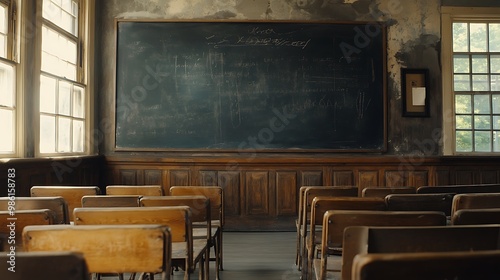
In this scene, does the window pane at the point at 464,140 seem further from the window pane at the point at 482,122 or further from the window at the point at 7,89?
the window at the point at 7,89

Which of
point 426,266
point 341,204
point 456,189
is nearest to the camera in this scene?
point 426,266

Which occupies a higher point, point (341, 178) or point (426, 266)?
point (426, 266)

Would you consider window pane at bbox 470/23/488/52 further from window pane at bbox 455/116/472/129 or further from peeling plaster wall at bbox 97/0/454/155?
window pane at bbox 455/116/472/129

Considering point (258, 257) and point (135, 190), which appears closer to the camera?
point (135, 190)

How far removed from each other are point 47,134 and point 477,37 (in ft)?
20.7

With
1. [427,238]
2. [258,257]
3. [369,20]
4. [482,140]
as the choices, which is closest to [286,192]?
[258,257]

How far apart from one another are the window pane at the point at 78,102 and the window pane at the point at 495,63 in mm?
6177

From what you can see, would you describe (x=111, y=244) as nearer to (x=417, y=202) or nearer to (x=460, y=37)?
(x=417, y=202)

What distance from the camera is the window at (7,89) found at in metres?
3.81

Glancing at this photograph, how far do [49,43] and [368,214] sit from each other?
4308mm

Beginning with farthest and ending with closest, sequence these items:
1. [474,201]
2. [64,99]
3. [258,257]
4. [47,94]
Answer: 1. [64,99]
2. [47,94]
3. [258,257]
4. [474,201]

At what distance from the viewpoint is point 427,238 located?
1.30m

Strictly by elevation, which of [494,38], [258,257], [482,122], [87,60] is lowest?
[258,257]

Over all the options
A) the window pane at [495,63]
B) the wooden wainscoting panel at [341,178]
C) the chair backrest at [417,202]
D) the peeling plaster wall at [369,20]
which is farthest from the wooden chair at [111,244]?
the window pane at [495,63]
